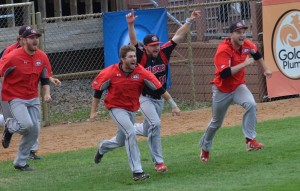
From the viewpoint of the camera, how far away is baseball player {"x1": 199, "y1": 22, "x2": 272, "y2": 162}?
12.2 metres

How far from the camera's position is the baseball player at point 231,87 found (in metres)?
12.2

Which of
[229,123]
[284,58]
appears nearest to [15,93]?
[229,123]

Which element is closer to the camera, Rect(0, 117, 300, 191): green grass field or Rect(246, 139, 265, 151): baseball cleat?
Rect(0, 117, 300, 191): green grass field

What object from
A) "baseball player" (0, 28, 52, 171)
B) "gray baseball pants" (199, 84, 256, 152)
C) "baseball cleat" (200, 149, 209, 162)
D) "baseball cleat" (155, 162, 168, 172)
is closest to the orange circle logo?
"gray baseball pants" (199, 84, 256, 152)

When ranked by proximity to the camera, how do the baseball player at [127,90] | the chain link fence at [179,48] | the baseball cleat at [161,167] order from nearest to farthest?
the baseball player at [127,90] < the baseball cleat at [161,167] < the chain link fence at [179,48]

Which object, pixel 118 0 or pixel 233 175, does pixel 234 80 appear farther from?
pixel 118 0

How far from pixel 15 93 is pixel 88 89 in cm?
938

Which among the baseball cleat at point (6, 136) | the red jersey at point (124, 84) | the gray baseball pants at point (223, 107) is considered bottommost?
the baseball cleat at point (6, 136)

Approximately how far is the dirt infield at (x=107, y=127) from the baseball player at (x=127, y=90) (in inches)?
144

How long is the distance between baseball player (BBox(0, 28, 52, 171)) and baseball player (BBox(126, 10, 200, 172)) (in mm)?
1413

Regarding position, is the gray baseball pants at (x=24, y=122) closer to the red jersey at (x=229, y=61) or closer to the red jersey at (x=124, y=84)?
the red jersey at (x=124, y=84)

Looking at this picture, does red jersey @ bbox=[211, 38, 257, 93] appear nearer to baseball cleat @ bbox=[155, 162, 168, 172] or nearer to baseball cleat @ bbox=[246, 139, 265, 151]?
baseball cleat @ bbox=[246, 139, 265, 151]

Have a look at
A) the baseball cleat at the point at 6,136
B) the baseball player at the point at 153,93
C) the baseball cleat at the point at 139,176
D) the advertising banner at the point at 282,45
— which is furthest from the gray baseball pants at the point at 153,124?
the advertising banner at the point at 282,45

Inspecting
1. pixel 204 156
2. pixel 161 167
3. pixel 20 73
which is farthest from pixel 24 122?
pixel 204 156
